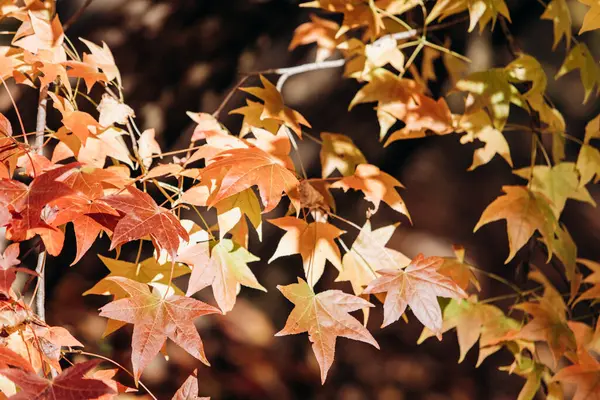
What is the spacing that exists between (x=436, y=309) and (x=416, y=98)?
18.2 inches

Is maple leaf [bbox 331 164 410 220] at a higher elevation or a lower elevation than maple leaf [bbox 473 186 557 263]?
higher

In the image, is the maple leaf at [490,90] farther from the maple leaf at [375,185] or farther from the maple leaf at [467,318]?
the maple leaf at [467,318]

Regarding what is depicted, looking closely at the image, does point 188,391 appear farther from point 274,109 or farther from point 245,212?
point 274,109

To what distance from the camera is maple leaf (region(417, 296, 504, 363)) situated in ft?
3.62

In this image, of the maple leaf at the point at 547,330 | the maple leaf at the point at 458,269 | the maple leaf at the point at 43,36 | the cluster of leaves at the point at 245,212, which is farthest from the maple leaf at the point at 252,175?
the maple leaf at the point at 547,330

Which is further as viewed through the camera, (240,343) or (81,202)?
(240,343)

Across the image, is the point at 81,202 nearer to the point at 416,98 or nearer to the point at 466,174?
→ the point at 416,98

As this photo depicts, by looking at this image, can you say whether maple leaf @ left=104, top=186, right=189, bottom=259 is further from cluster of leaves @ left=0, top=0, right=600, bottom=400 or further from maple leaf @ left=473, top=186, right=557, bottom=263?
maple leaf @ left=473, top=186, right=557, bottom=263

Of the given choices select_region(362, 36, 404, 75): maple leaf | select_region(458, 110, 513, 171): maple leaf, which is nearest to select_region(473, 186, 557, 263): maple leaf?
select_region(458, 110, 513, 171): maple leaf

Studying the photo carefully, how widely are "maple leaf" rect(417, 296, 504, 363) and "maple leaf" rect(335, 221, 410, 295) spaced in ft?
0.76

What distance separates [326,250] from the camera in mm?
912

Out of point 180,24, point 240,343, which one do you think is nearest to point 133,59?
point 180,24

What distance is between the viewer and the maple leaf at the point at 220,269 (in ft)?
2.71

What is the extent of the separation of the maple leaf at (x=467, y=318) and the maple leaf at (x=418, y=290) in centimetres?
29
